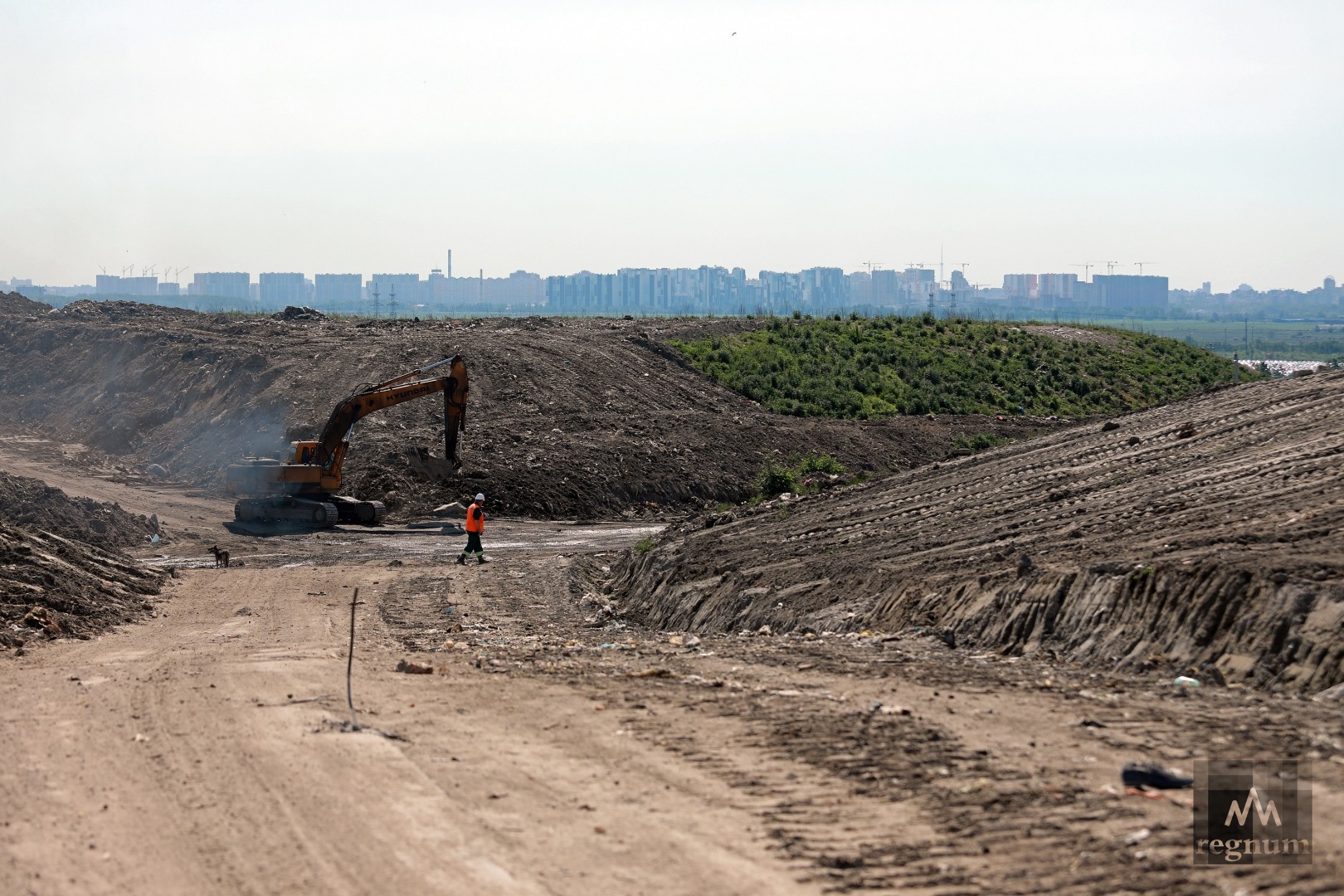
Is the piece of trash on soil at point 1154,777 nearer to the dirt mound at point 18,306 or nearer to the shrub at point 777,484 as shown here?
the shrub at point 777,484

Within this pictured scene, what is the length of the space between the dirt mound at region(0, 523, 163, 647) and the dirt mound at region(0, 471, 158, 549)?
473 centimetres

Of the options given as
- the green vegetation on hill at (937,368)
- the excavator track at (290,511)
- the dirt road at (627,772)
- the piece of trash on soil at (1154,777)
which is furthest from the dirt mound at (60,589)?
the green vegetation on hill at (937,368)

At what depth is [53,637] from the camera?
15.4 meters

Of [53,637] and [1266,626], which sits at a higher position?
[1266,626]

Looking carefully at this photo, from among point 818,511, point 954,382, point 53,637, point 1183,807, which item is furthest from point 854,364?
point 1183,807

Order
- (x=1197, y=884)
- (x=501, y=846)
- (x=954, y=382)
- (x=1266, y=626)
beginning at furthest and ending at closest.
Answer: (x=954, y=382) < (x=1266, y=626) < (x=501, y=846) < (x=1197, y=884)

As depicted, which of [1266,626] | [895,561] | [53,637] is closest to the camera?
[1266,626]

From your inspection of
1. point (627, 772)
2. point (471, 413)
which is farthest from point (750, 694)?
point (471, 413)

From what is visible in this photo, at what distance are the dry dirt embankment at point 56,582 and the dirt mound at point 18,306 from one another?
39.0 metres

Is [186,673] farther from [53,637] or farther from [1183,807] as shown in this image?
[1183,807]

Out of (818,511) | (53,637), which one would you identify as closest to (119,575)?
(53,637)

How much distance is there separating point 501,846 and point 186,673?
628 centimetres

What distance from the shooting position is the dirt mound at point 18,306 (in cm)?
5956

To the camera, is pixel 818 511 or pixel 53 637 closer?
pixel 53 637
